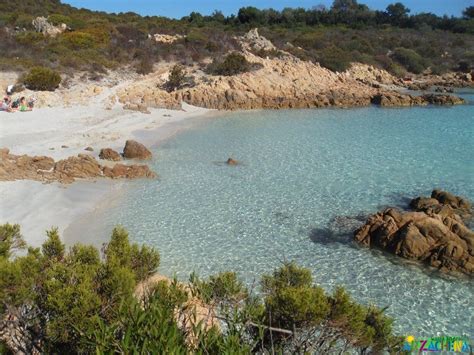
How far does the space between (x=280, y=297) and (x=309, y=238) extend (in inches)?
268

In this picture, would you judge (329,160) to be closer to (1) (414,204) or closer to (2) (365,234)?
(1) (414,204)

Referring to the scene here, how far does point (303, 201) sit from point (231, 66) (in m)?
25.9

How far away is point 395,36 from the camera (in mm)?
74062

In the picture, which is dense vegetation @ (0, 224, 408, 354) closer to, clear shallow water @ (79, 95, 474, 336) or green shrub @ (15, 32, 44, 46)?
clear shallow water @ (79, 95, 474, 336)

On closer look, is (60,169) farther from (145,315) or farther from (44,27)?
(44,27)

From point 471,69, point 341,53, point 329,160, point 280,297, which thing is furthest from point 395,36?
point 280,297

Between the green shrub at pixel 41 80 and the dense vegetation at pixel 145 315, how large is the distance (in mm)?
25748

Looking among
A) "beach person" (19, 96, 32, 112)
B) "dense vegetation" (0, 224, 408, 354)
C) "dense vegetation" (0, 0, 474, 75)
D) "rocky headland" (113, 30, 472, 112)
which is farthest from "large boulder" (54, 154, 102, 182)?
"dense vegetation" (0, 0, 474, 75)

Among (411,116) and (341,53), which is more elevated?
(341,53)

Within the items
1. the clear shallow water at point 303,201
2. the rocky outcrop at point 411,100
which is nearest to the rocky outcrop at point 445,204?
the clear shallow water at point 303,201

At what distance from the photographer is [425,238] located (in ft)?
34.3

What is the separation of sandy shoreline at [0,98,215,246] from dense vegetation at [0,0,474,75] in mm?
9372

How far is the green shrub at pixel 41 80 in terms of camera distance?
92.3 ft

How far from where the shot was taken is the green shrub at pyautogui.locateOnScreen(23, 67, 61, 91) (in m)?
28.1
